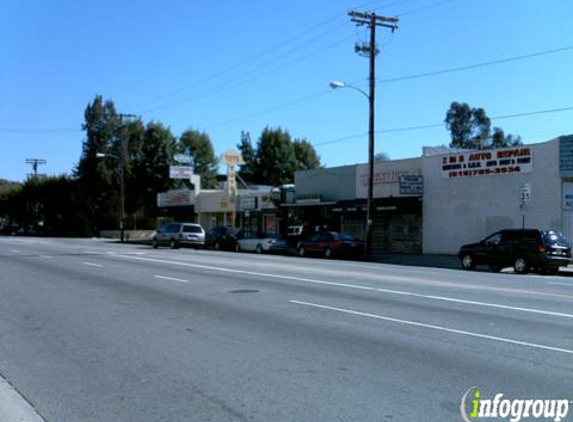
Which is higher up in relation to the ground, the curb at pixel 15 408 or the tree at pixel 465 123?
the tree at pixel 465 123

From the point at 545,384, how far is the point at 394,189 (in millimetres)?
30300

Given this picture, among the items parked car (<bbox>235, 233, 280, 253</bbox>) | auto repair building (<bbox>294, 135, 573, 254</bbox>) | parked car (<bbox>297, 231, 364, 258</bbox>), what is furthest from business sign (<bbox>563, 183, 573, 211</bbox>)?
parked car (<bbox>235, 233, 280, 253</bbox>)

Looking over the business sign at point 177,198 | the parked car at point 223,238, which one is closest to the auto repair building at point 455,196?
the parked car at point 223,238

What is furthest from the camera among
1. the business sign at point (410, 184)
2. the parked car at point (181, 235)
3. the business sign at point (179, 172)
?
the business sign at point (179, 172)

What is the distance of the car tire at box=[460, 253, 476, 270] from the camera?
83.6 ft

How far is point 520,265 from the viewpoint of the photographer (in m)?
23.7

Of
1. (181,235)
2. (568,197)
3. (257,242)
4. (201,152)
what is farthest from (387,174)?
(201,152)

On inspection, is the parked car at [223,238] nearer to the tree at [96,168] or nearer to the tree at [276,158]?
the tree at [96,168]

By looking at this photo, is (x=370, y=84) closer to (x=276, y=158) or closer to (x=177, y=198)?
(x=177, y=198)

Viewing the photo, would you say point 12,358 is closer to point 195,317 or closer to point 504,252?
point 195,317

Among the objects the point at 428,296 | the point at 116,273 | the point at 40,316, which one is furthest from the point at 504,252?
the point at 40,316

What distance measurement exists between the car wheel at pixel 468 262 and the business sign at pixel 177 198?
119 feet

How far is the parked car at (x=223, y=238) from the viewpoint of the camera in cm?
4094

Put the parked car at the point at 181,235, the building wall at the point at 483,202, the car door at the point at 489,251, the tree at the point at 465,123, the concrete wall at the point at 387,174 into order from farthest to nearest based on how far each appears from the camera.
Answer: the tree at the point at 465,123 → the parked car at the point at 181,235 → the concrete wall at the point at 387,174 → the building wall at the point at 483,202 → the car door at the point at 489,251
